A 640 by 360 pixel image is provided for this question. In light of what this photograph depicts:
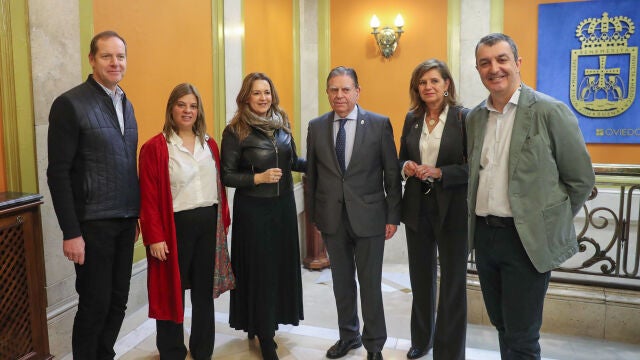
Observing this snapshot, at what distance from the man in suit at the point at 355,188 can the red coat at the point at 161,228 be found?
0.55m

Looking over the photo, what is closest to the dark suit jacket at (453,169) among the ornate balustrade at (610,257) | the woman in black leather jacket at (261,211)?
the woman in black leather jacket at (261,211)

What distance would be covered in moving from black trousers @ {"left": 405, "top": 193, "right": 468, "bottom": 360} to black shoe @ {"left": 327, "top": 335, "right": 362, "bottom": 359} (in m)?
0.44

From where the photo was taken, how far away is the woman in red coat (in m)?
2.47

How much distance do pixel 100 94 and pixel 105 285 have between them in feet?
2.80

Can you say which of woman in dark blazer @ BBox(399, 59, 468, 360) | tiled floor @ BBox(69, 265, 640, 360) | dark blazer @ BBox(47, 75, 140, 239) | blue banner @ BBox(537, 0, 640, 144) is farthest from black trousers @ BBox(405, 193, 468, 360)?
blue banner @ BBox(537, 0, 640, 144)

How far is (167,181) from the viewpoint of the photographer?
8.11 ft

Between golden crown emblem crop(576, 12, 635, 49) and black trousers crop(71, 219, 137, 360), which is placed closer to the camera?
black trousers crop(71, 219, 137, 360)

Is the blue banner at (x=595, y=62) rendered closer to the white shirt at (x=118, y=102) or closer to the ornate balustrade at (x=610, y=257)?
the ornate balustrade at (x=610, y=257)

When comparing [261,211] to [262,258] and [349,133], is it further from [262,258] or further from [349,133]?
[349,133]

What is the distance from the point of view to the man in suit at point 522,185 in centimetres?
194

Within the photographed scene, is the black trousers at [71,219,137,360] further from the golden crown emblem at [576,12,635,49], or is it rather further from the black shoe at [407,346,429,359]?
the golden crown emblem at [576,12,635,49]

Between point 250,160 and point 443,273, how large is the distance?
1.15m

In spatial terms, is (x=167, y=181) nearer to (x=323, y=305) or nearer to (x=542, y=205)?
(x=542, y=205)

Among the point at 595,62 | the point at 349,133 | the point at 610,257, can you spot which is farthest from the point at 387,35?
the point at 349,133
